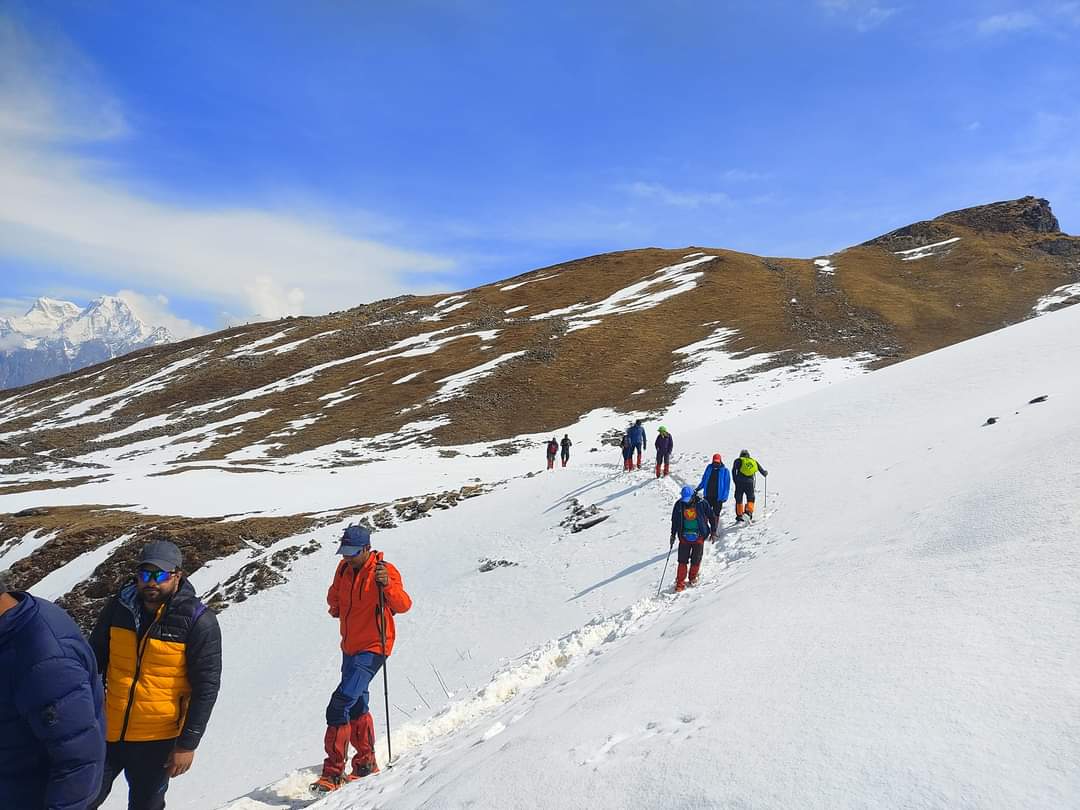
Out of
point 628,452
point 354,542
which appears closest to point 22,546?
point 628,452

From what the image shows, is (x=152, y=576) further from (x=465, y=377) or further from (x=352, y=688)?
(x=465, y=377)

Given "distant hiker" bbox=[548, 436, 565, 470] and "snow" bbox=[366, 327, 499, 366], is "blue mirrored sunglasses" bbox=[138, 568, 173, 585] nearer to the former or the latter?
"distant hiker" bbox=[548, 436, 565, 470]

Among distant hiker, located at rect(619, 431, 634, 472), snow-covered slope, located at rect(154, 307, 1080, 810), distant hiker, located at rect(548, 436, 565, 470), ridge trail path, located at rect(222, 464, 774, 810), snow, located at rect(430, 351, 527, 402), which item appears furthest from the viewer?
snow, located at rect(430, 351, 527, 402)

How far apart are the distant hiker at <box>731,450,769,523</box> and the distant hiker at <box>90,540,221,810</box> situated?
12066mm

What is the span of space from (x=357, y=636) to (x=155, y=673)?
2255 mm

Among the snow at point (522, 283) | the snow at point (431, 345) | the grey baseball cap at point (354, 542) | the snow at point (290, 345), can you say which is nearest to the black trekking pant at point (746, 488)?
the grey baseball cap at point (354, 542)

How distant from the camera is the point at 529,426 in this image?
47156 millimetres

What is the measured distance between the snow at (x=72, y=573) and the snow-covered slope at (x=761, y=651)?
846 centimetres

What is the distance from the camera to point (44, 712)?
3.27 metres

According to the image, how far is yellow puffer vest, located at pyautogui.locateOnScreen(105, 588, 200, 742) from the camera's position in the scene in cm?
470

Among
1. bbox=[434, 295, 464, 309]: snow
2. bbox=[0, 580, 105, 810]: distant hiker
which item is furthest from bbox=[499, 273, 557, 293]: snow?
bbox=[0, 580, 105, 810]: distant hiker

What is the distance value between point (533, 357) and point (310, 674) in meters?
49.6

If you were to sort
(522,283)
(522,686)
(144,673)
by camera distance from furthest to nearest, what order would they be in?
(522,283), (522,686), (144,673)

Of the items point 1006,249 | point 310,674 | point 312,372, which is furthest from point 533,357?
point 1006,249
